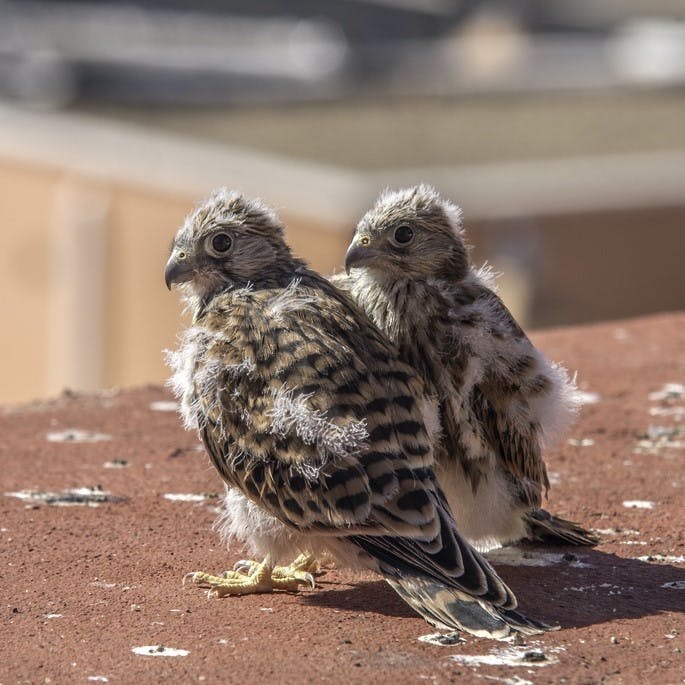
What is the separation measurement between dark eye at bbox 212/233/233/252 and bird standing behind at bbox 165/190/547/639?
0.62 ft

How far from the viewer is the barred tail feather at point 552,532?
468 cm

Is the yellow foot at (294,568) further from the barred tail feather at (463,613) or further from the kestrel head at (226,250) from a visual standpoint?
the kestrel head at (226,250)

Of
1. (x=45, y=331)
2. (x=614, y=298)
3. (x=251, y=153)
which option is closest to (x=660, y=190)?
(x=614, y=298)

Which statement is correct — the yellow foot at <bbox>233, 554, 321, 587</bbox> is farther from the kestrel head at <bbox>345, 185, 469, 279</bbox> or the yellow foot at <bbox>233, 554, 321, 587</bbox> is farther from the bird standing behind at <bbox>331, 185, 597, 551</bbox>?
the kestrel head at <bbox>345, 185, 469, 279</bbox>

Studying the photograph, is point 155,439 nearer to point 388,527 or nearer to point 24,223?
point 388,527

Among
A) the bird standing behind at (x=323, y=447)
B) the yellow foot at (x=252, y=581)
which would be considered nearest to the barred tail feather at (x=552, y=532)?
the bird standing behind at (x=323, y=447)

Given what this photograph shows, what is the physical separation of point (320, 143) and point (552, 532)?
74.6ft

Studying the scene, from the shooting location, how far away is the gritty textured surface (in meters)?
3.68

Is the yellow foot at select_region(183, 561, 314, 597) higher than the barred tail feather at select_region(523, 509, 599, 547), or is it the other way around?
the barred tail feather at select_region(523, 509, 599, 547)

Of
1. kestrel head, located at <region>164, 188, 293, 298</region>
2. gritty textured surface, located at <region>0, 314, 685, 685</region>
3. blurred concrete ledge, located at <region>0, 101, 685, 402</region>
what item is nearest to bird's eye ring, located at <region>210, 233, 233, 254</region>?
kestrel head, located at <region>164, 188, 293, 298</region>

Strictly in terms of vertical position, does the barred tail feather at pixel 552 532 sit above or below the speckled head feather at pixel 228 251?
below

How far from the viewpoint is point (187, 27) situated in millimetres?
32719

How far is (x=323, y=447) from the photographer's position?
405 centimetres

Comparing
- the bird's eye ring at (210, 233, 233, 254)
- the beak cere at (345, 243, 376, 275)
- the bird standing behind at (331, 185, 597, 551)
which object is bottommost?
the bird standing behind at (331, 185, 597, 551)
